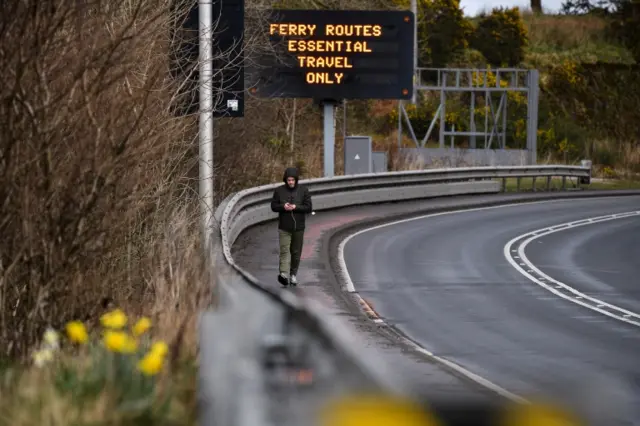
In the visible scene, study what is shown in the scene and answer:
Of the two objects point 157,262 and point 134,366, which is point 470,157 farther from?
point 134,366

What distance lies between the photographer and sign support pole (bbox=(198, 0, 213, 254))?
59.7 feet

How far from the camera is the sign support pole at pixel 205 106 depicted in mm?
18188

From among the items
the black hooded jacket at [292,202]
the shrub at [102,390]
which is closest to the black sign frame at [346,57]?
the black hooded jacket at [292,202]

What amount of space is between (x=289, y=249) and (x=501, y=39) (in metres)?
54.1

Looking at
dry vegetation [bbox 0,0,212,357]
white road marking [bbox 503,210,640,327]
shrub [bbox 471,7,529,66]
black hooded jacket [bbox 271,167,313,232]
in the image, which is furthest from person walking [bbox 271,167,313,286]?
shrub [bbox 471,7,529,66]

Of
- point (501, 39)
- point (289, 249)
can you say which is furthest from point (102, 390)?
point (501, 39)

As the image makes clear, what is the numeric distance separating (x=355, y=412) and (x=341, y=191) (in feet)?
98.0

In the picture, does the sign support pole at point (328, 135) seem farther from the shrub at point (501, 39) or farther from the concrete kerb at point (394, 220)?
the shrub at point (501, 39)

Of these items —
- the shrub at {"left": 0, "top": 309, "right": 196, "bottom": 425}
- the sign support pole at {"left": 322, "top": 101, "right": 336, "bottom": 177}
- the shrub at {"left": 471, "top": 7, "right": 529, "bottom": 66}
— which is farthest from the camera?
the shrub at {"left": 471, "top": 7, "right": 529, "bottom": 66}

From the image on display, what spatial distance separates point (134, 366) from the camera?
23.3 ft

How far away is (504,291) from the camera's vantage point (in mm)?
20641

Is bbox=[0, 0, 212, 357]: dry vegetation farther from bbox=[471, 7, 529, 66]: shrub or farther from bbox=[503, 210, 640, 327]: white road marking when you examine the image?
bbox=[471, 7, 529, 66]: shrub

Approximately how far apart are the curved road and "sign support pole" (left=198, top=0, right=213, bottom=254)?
8.49 ft

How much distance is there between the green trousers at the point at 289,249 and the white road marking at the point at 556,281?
371 cm
